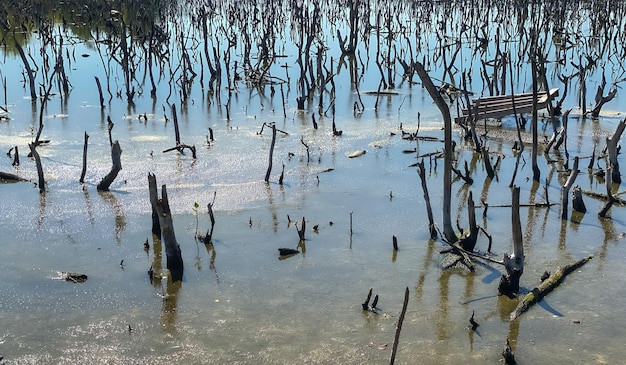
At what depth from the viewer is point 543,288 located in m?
5.49

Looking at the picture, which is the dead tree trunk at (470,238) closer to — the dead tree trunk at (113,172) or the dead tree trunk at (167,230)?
the dead tree trunk at (167,230)

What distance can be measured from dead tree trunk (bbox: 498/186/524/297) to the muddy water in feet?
0.33

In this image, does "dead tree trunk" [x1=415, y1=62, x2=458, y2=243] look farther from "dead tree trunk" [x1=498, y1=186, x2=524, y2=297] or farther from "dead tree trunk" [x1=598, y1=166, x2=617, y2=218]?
"dead tree trunk" [x1=598, y1=166, x2=617, y2=218]

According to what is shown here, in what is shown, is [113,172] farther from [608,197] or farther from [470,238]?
[608,197]

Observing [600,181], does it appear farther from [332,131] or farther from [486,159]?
[332,131]

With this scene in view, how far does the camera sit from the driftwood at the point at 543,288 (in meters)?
5.22

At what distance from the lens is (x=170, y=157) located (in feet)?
30.7

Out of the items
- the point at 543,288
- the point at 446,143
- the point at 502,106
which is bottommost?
the point at 543,288

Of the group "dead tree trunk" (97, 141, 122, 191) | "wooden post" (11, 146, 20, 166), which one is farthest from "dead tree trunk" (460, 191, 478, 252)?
"wooden post" (11, 146, 20, 166)

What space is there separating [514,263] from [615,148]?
10.3 feet

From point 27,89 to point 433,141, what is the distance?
7469 mm

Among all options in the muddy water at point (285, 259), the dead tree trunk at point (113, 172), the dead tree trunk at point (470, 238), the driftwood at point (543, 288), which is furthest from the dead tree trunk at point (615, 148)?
the dead tree trunk at point (113, 172)

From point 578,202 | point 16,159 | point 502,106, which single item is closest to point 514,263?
point 578,202

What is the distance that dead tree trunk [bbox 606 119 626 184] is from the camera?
7.73 m
